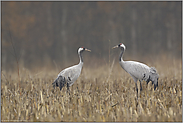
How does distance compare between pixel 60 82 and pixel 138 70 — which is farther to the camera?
pixel 60 82

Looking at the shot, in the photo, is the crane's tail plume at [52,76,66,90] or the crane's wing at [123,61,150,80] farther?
the crane's tail plume at [52,76,66,90]

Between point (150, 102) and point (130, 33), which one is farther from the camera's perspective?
point (130, 33)

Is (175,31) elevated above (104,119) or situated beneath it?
elevated above

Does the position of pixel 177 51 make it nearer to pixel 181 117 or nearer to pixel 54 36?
pixel 54 36

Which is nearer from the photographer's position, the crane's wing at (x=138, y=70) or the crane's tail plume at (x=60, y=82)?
the crane's wing at (x=138, y=70)

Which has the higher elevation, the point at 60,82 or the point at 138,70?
the point at 138,70

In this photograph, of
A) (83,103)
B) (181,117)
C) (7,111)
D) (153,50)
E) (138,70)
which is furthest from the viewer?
(153,50)

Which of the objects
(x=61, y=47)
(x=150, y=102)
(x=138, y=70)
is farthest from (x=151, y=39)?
(x=150, y=102)

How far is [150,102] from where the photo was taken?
333 centimetres

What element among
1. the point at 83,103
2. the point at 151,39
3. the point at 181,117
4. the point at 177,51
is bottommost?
the point at 181,117

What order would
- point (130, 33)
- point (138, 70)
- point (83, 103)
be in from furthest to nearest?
point (130, 33), point (138, 70), point (83, 103)

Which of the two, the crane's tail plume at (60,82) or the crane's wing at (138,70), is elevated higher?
the crane's wing at (138,70)

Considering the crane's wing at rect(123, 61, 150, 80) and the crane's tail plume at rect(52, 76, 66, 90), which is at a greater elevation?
the crane's wing at rect(123, 61, 150, 80)

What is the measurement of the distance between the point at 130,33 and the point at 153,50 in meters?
1.35
